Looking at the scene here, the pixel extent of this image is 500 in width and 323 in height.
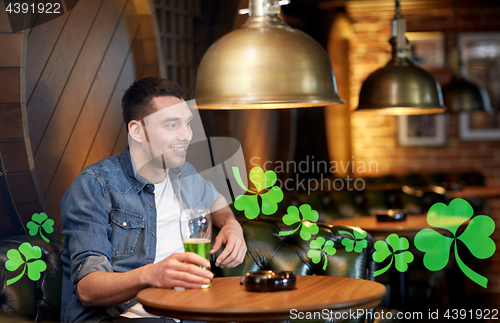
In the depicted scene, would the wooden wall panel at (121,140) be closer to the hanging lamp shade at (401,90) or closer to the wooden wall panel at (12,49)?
the wooden wall panel at (12,49)

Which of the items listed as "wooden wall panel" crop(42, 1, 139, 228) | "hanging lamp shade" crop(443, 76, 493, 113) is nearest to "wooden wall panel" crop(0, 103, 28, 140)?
"wooden wall panel" crop(42, 1, 139, 228)

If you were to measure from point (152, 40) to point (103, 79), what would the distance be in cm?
34

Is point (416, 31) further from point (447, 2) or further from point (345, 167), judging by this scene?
point (345, 167)

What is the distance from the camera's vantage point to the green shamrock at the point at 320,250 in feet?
6.21

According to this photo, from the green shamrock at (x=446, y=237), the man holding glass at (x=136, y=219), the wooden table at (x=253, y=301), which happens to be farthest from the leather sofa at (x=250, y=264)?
the green shamrock at (x=446, y=237)

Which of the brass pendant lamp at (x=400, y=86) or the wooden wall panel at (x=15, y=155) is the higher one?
the brass pendant lamp at (x=400, y=86)

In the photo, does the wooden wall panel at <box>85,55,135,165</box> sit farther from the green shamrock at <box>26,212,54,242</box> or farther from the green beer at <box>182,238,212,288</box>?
the green beer at <box>182,238,212,288</box>

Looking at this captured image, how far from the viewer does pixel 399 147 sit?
17.7ft

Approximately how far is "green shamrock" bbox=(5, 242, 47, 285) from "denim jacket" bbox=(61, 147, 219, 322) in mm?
122

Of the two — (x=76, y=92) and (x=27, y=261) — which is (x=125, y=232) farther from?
(x=76, y=92)

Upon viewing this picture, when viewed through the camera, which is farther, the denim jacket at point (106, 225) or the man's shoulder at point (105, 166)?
the man's shoulder at point (105, 166)

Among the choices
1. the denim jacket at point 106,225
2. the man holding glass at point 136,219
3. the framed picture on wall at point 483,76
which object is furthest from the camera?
the framed picture on wall at point 483,76

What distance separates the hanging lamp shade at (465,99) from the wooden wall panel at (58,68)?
3.01 m

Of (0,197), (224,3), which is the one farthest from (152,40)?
(0,197)
